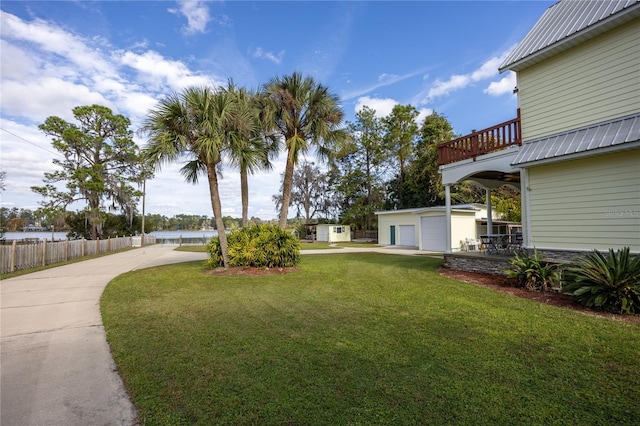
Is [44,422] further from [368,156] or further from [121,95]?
[368,156]

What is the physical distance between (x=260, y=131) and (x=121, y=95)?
19.4ft

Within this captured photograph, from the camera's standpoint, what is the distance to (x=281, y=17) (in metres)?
11.4

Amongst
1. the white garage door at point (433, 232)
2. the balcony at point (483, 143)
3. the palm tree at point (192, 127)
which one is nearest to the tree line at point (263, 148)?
the palm tree at point (192, 127)

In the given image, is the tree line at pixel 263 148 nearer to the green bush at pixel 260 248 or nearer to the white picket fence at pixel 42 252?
the green bush at pixel 260 248

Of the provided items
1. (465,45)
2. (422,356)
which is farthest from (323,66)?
(422,356)

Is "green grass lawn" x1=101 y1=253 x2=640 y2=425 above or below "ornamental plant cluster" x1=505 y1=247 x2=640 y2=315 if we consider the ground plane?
below

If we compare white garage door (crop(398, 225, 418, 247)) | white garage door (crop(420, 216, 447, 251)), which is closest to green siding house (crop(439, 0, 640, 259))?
white garage door (crop(420, 216, 447, 251))

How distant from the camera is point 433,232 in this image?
18531mm

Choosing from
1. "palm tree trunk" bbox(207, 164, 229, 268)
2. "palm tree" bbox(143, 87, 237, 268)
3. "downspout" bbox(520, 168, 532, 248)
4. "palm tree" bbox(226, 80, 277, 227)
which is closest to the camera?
"downspout" bbox(520, 168, 532, 248)

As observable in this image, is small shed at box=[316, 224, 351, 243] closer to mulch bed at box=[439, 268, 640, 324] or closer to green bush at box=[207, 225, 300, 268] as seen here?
green bush at box=[207, 225, 300, 268]

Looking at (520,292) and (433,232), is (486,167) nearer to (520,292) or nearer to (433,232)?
(520,292)

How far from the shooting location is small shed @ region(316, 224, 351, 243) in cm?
3053

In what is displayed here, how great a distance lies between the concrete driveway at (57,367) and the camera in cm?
238

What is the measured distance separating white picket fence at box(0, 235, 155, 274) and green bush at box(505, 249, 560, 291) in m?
15.7
